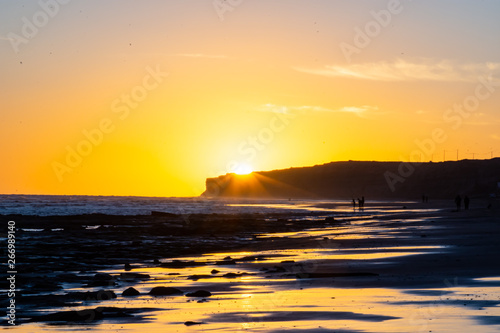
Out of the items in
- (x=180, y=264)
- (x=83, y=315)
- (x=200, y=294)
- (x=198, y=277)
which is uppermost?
(x=180, y=264)

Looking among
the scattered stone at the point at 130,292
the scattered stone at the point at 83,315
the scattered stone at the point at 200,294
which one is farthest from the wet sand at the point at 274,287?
the scattered stone at the point at 200,294

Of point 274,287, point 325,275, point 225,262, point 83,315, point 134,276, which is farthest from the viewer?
point 225,262

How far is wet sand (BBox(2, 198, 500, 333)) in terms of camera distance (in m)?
12.7

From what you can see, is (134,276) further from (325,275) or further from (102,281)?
(325,275)

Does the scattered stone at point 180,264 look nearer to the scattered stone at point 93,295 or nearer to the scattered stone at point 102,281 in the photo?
the scattered stone at point 102,281

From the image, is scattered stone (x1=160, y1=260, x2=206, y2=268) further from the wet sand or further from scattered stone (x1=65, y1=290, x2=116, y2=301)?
scattered stone (x1=65, y1=290, x2=116, y2=301)

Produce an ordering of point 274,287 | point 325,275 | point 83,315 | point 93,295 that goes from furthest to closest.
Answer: point 325,275, point 274,287, point 93,295, point 83,315

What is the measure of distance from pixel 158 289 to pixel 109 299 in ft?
4.03

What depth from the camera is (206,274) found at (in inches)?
844

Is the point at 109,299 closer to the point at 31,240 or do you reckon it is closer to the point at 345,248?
the point at 345,248

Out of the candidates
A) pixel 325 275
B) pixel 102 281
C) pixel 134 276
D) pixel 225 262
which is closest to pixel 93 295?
pixel 102 281

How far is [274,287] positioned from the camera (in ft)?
57.2

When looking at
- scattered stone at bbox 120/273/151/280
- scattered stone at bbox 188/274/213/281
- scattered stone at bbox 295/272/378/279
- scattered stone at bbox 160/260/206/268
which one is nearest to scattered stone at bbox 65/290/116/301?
scattered stone at bbox 120/273/151/280

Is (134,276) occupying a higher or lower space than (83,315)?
higher
